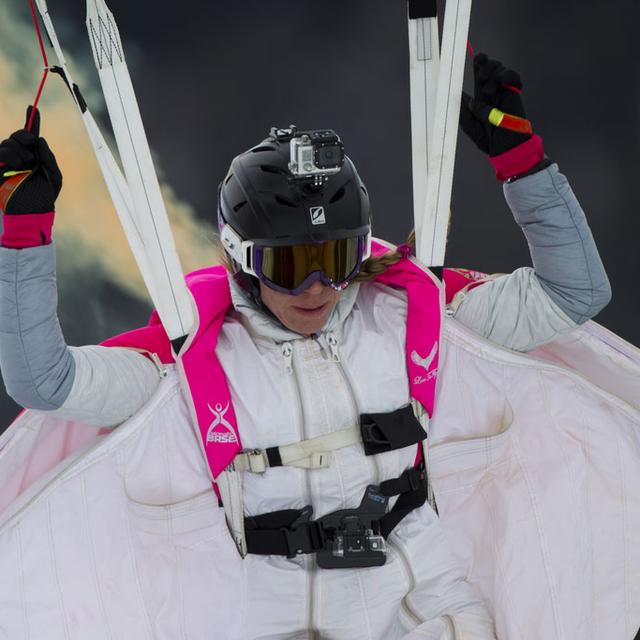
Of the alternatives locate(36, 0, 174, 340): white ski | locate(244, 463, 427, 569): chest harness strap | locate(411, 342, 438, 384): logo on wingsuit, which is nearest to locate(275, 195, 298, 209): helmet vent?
locate(36, 0, 174, 340): white ski

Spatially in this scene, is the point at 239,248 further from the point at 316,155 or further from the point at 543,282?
the point at 543,282

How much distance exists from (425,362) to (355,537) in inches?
13.6

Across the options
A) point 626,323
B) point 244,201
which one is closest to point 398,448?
point 244,201

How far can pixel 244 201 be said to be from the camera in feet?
5.44

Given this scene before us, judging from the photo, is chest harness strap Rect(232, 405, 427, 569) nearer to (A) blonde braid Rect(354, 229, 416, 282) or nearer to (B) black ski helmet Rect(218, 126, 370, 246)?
(A) blonde braid Rect(354, 229, 416, 282)

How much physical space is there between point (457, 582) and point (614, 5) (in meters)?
1.77

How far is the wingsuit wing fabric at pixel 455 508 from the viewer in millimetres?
1677

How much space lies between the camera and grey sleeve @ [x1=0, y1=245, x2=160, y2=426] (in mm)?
1442

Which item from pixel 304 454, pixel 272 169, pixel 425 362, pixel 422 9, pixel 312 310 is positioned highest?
pixel 422 9

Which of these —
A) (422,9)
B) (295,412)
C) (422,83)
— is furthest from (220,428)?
(422,9)

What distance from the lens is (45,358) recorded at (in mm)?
1477

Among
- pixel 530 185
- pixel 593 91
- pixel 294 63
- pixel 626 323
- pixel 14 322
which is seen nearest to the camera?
pixel 14 322

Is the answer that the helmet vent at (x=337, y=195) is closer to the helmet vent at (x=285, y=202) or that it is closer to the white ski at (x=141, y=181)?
the helmet vent at (x=285, y=202)

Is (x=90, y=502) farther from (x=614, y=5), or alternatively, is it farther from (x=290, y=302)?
(x=614, y=5)
